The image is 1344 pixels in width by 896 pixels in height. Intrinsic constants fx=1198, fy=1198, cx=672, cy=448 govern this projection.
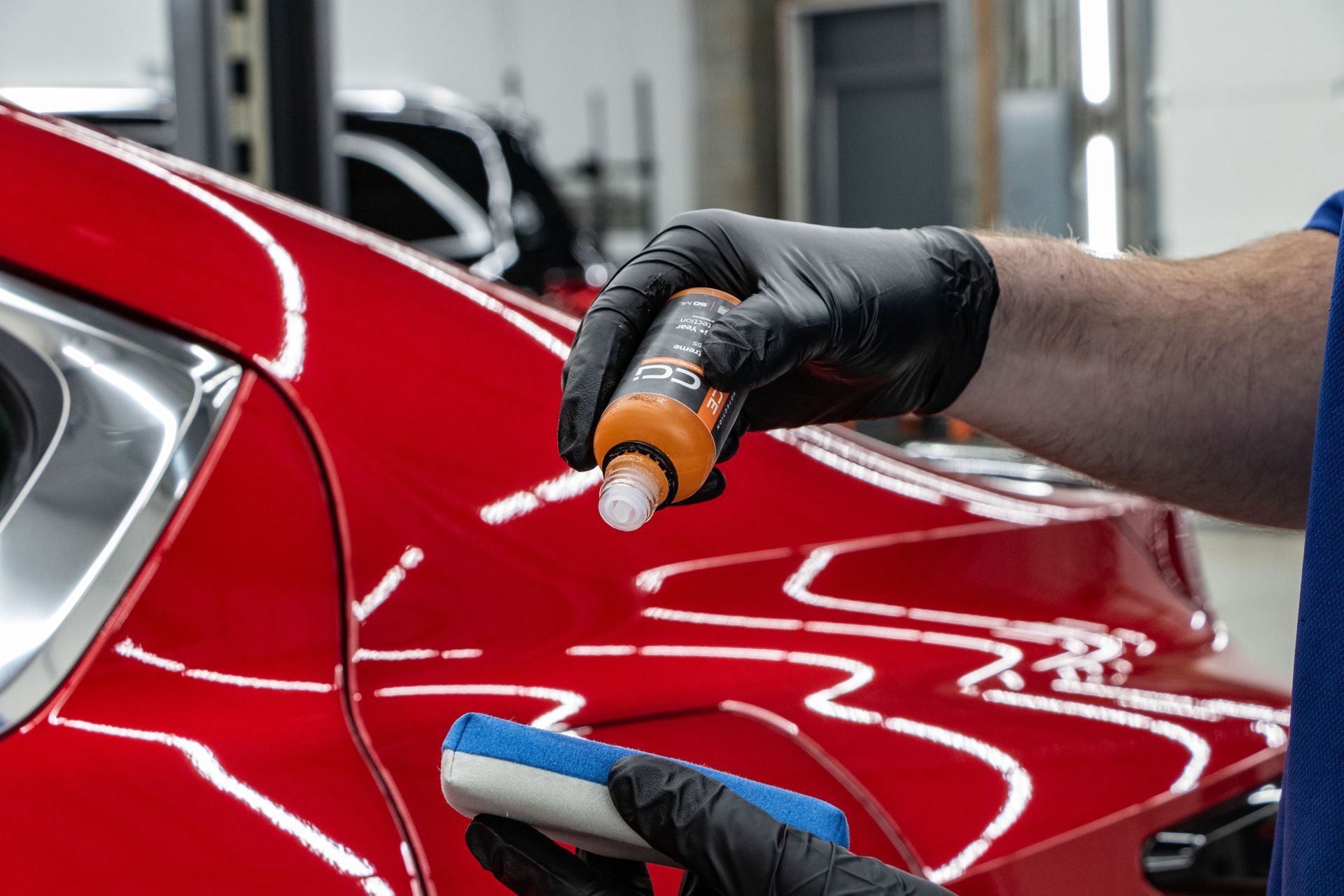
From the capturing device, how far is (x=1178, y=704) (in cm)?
98

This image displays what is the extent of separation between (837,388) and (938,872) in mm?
403

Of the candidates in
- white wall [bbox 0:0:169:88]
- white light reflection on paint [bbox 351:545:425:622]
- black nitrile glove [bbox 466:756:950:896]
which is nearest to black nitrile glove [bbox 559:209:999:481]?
white light reflection on paint [bbox 351:545:425:622]

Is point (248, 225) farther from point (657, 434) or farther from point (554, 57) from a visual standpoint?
point (554, 57)

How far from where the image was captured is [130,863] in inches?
24.8

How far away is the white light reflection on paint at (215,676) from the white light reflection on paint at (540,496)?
0.16 m

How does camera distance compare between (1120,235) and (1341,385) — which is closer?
(1341,385)

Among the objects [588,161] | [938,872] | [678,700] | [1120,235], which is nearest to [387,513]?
[678,700]

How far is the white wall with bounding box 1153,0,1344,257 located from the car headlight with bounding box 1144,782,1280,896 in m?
5.89

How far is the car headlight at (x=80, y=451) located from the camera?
2.31 feet

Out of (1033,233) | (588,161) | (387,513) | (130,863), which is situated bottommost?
(130,863)

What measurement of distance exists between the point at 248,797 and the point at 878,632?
1.59ft

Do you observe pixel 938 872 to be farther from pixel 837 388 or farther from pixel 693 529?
pixel 837 388

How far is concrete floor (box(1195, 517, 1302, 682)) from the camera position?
13.3ft

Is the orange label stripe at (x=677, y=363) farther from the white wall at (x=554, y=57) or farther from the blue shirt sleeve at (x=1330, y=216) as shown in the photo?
the white wall at (x=554, y=57)
